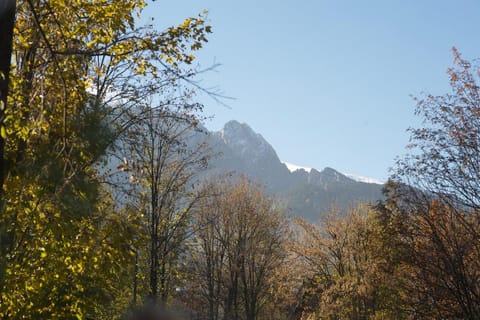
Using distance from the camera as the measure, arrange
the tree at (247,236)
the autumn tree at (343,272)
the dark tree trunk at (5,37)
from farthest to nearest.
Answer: the tree at (247,236) < the autumn tree at (343,272) < the dark tree trunk at (5,37)

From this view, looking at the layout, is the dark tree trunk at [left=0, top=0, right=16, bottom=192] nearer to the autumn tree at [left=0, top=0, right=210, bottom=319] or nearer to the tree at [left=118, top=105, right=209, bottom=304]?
the autumn tree at [left=0, top=0, right=210, bottom=319]

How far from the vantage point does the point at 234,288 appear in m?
35.3

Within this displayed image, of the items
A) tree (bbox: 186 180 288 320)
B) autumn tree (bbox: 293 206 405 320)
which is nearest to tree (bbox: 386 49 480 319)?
autumn tree (bbox: 293 206 405 320)

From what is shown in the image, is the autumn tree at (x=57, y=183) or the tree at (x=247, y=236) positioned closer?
the autumn tree at (x=57, y=183)

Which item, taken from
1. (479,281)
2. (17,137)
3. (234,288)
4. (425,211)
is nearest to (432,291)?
(479,281)

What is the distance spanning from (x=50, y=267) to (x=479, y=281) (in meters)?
11.9

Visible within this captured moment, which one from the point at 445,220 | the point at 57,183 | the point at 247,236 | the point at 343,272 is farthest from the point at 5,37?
the point at 247,236

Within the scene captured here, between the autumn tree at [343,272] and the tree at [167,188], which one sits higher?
the tree at [167,188]

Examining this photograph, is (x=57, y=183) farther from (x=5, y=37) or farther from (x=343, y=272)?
(x=343, y=272)

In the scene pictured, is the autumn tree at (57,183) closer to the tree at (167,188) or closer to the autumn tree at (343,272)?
the tree at (167,188)

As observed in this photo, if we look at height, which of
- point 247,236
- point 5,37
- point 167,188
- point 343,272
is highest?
point 167,188

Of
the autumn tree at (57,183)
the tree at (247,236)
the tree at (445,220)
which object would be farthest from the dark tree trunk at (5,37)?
the tree at (247,236)

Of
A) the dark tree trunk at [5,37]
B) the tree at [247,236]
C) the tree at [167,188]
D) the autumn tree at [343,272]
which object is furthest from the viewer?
the tree at [247,236]

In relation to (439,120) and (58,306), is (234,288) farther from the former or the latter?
(58,306)
